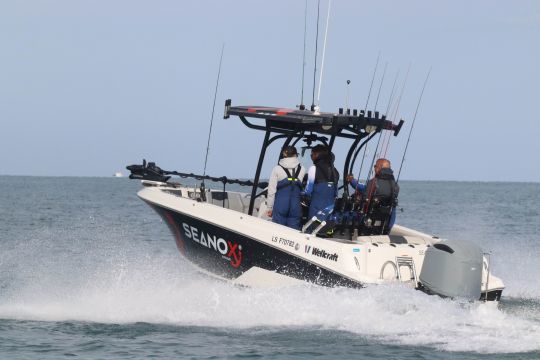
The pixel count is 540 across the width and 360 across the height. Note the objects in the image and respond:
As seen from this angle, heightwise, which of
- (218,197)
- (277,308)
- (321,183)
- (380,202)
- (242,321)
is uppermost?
(321,183)

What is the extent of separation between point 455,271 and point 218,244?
259 centimetres

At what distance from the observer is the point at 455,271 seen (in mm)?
7426

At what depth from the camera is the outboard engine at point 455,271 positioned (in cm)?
741

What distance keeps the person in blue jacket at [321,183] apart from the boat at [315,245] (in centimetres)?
18

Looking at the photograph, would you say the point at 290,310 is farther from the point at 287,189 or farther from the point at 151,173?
the point at 151,173

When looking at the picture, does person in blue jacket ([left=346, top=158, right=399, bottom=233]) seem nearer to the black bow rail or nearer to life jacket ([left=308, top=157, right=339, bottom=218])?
life jacket ([left=308, top=157, right=339, bottom=218])

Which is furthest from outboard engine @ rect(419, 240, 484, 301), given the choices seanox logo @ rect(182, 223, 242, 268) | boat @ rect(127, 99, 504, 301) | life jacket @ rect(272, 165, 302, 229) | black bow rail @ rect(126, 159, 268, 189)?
black bow rail @ rect(126, 159, 268, 189)

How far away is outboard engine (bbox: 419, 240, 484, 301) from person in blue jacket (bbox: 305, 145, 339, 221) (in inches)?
51.5

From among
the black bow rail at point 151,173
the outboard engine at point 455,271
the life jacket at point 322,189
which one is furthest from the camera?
the black bow rail at point 151,173

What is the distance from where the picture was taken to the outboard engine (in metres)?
7.41

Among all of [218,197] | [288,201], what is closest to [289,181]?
[288,201]

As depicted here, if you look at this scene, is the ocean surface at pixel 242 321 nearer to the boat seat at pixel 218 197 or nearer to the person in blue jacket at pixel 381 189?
the boat seat at pixel 218 197

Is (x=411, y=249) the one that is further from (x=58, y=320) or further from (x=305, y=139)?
(x=58, y=320)

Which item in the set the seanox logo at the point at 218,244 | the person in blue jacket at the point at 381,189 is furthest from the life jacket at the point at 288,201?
the person in blue jacket at the point at 381,189
